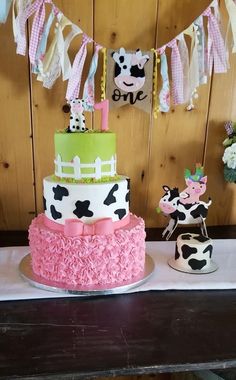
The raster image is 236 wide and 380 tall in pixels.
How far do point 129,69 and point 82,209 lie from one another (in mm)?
511

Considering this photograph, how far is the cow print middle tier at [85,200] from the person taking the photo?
0.79m

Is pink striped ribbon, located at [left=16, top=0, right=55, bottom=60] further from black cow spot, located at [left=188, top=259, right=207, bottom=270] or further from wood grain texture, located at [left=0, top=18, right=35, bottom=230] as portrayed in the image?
black cow spot, located at [left=188, top=259, right=207, bottom=270]

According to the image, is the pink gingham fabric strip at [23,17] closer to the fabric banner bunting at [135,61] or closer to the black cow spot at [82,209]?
the fabric banner bunting at [135,61]

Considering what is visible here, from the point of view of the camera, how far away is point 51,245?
2.62 feet

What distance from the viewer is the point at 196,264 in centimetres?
93

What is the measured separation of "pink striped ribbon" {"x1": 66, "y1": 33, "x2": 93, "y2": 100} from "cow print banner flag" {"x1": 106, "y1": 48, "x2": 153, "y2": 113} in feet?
0.25

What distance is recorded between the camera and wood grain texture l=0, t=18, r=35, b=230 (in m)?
1.08

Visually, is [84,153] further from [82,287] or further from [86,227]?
[82,287]

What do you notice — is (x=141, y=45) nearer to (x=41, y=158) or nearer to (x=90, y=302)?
(x=41, y=158)

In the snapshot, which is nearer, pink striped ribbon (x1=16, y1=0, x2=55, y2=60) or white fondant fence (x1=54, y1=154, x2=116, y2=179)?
white fondant fence (x1=54, y1=154, x2=116, y2=179)

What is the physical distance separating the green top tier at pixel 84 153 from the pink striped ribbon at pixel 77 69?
32 centimetres

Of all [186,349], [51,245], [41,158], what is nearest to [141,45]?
[41,158]

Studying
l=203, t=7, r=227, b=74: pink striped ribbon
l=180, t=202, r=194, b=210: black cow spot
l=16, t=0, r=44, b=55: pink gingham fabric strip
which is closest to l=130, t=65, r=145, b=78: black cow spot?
l=203, t=7, r=227, b=74: pink striped ribbon

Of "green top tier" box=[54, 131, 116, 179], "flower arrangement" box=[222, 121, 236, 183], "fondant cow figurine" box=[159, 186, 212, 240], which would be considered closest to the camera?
"green top tier" box=[54, 131, 116, 179]
